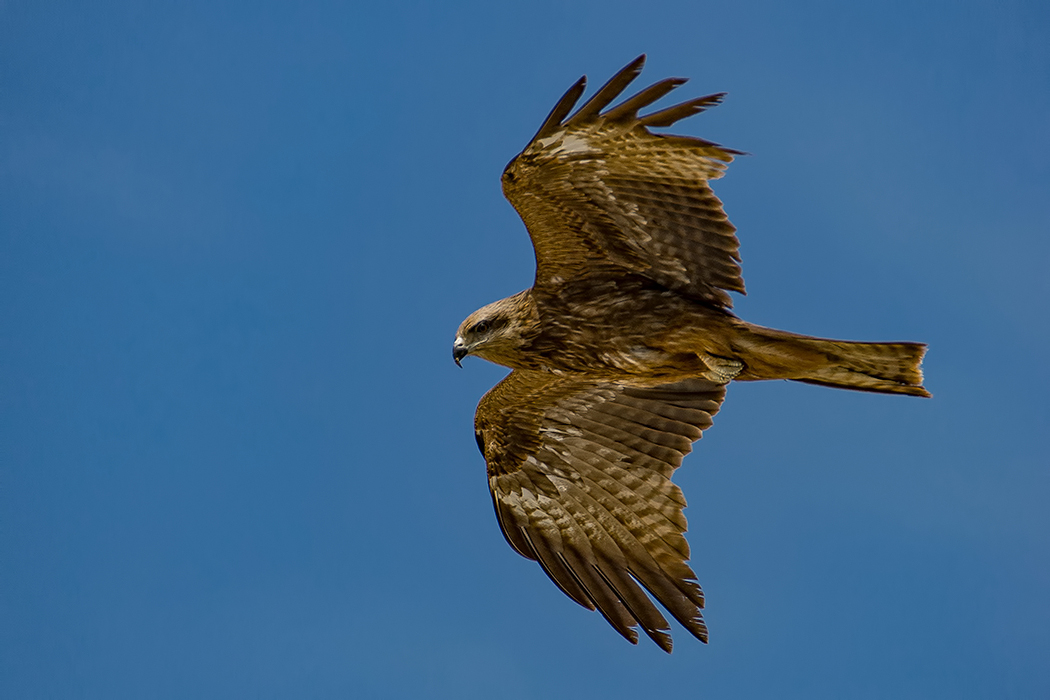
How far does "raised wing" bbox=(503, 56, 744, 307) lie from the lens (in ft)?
26.6

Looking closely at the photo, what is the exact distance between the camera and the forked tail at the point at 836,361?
27.6ft

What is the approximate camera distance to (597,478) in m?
10.1

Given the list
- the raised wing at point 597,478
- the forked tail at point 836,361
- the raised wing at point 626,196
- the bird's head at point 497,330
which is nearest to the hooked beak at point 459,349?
the bird's head at point 497,330

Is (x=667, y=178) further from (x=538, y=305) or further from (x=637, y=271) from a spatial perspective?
(x=538, y=305)

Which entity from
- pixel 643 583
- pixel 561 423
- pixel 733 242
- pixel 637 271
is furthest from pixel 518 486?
pixel 733 242

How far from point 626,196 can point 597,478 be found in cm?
252

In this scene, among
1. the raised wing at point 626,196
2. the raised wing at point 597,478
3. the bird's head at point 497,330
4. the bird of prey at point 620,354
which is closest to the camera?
the raised wing at point 626,196

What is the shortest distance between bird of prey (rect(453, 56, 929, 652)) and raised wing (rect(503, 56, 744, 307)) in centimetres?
1

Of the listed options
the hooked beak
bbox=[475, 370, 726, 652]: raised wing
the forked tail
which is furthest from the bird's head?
the forked tail

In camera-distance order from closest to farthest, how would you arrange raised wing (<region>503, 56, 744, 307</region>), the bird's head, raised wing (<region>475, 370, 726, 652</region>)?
raised wing (<region>503, 56, 744, 307</region>) → the bird's head → raised wing (<region>475, 370, 726, 652</region>)

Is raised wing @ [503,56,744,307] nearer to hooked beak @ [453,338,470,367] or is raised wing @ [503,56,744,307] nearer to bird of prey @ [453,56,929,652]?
bird of prey @ [453,56,929,652]

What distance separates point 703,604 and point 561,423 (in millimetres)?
1863

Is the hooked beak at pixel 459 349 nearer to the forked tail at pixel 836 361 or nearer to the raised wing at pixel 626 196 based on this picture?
the raised wing at pixel 626 196

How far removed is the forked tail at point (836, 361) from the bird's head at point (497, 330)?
5.09 ft
